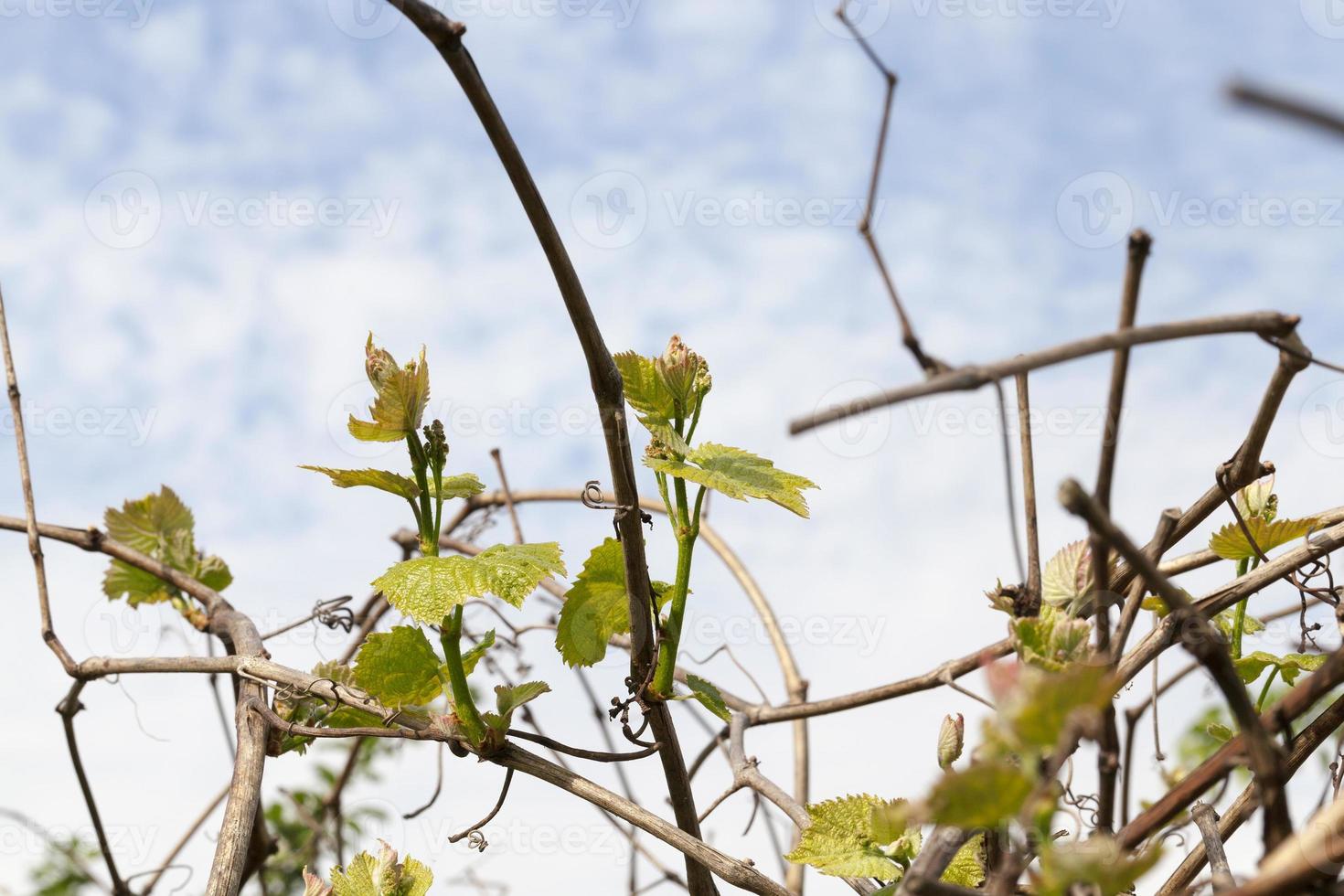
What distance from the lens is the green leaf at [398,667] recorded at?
3.07 feet

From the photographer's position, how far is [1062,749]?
0.48 metres

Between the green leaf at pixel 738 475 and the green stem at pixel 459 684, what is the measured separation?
0.23m

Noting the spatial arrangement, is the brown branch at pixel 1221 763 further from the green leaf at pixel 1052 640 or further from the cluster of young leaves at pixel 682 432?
the cluster of young leaves at pixel 682 432

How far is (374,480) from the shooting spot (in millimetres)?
881

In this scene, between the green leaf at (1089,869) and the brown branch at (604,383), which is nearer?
the green leaf at (1089,869)

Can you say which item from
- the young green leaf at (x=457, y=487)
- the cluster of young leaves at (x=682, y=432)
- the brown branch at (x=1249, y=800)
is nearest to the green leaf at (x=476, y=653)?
the young green leaf at (x=457, y=487)

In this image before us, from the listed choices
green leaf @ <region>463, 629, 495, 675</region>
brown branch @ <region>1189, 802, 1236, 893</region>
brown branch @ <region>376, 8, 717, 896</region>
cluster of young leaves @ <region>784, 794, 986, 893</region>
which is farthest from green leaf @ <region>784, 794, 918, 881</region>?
green leaf @ <region>463, 629, 495, 675</region>

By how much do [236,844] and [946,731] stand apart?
2.00 ft

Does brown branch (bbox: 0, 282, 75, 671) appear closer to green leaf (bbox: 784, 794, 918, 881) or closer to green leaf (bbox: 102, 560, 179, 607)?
green leaf (bbox: 102, 560, 179, 607)

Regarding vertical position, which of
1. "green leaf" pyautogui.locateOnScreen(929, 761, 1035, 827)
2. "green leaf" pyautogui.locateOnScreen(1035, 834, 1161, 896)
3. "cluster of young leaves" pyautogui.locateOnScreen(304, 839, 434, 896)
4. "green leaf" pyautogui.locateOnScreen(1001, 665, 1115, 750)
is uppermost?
"cluster of young leaves" pyautogui.locateOnScreen(304, 839, 434, 896)

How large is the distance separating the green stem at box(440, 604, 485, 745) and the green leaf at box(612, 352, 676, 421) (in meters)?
0.23

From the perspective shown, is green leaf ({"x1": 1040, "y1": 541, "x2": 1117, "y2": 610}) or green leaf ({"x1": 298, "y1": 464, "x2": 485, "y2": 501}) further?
green leaf ({"x1": 298, "y1": 464, "x2": 485, "y2": 501})

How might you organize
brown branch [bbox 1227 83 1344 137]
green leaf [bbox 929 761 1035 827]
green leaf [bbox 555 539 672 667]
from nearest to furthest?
brown branch [bbox 1227 83 1344 137]
green leaf [bbox 929 761 1035 827]
green leaf [bbox 555 539 672 667]

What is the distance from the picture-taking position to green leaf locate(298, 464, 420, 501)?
2.88 feet
